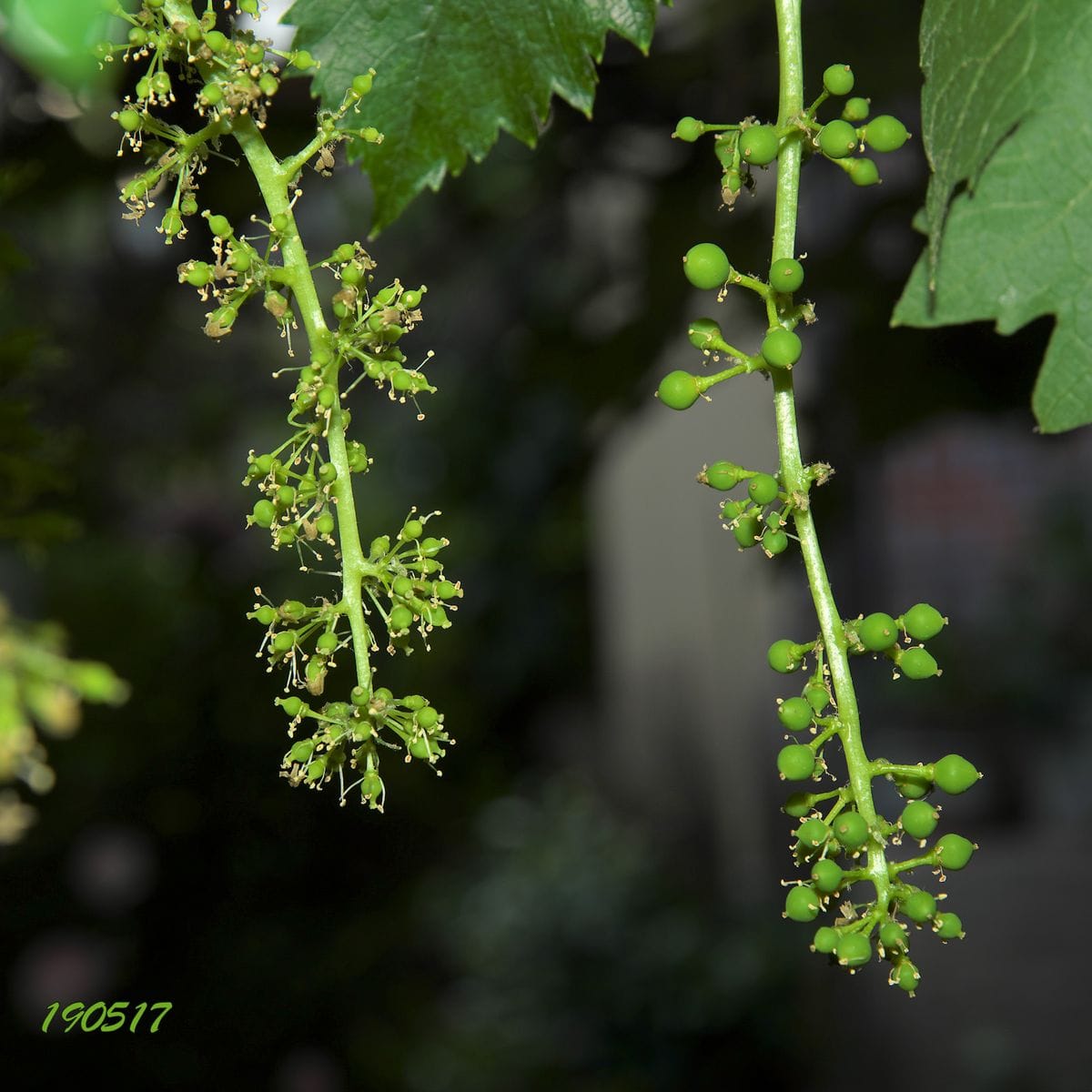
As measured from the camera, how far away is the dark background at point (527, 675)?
1.22 meters

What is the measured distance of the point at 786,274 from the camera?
15.9 inches

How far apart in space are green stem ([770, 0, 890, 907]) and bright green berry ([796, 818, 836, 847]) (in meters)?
0.01

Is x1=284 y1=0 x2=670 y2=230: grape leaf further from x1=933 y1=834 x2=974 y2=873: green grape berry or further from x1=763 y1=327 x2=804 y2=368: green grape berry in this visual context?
x1=933 y1=834 x2=974 y2=873: green grape berry

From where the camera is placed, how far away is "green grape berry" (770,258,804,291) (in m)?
0.40

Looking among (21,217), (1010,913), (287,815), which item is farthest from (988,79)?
(1010,913)

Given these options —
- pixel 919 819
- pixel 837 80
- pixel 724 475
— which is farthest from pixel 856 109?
pixel 919 819

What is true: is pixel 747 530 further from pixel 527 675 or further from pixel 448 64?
pixel 527 675

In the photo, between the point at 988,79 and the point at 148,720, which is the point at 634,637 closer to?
the point at 148,720

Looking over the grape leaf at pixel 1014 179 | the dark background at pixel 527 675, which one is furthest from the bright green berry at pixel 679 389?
the dark background at pixel 527 675

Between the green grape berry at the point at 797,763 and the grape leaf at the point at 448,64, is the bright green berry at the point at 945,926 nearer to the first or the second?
the green grape berry at the point at 797,763

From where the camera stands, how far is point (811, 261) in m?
1.25

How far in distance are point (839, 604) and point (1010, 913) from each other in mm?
2339

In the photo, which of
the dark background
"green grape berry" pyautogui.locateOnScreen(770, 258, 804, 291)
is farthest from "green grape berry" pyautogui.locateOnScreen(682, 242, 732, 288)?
the dark background

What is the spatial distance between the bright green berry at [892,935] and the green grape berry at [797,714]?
63mm
